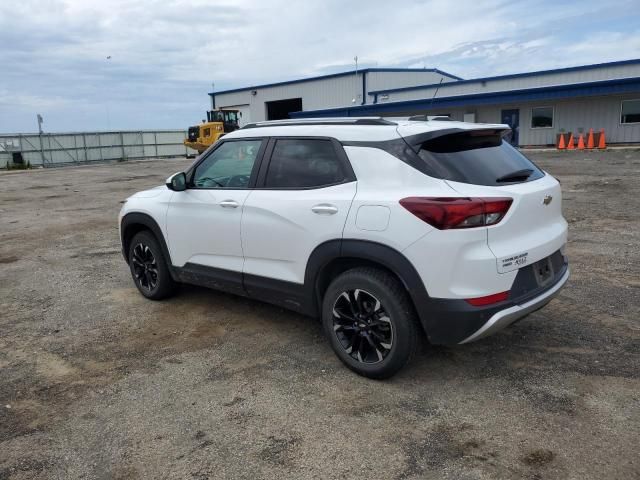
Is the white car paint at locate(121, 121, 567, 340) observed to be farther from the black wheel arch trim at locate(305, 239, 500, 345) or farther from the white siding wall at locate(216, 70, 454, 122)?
→ the white siding wall at locate(216, 70, 454, 122)

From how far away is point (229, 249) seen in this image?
459 cm

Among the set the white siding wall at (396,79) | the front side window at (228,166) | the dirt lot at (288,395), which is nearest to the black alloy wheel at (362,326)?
the dirt lot at (288,395)

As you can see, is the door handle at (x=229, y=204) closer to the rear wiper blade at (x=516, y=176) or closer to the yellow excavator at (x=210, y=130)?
the rear wiper blade at (x=516, y=176)

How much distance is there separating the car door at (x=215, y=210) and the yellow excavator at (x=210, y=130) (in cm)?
2976

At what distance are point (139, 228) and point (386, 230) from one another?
3.23m

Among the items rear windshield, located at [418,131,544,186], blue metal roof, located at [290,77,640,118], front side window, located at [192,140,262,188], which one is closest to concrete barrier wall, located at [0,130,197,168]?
blue metal roof, located at [290,77,640,118]

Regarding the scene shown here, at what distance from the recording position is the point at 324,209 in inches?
150

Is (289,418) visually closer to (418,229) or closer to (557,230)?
(418,229)

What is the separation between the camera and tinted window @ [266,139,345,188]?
3.95 meters

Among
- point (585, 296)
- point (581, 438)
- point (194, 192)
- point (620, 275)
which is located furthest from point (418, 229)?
point (620, 275)

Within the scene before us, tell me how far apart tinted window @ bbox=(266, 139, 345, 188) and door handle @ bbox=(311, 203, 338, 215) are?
190 millimetres

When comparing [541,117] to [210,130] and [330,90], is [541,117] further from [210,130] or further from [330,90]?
[210,130]

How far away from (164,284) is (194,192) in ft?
3.79

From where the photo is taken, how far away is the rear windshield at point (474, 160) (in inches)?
137
